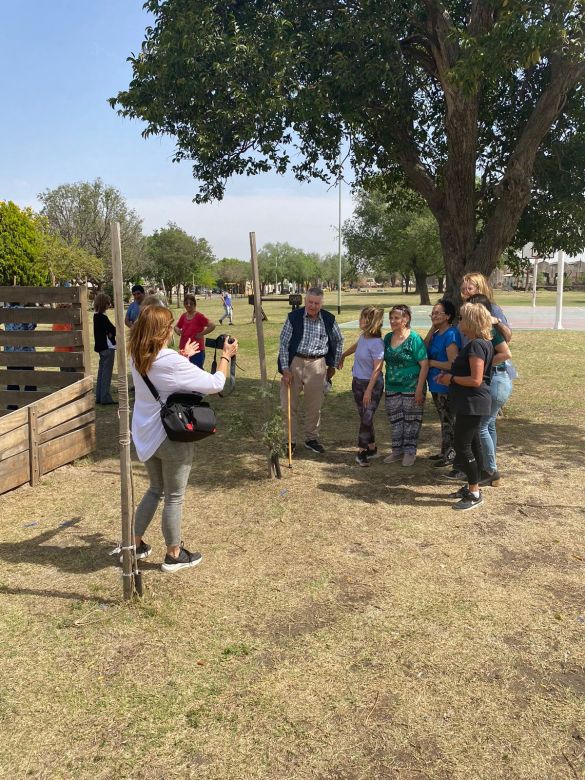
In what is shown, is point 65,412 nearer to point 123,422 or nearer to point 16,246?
point 123,422

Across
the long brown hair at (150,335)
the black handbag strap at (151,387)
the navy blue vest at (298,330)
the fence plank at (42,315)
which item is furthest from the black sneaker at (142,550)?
the fence plank at (42,315)

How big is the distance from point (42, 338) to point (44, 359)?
0.28 meters

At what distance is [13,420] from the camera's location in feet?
18.3

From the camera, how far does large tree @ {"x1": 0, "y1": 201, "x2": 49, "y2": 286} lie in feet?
107

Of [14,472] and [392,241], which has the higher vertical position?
[392,241]

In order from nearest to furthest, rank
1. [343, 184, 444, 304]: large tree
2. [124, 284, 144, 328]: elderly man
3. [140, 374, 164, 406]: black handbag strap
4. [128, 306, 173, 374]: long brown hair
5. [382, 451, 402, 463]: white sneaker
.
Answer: [128, 306, 173, 374]: long brown hair < [140, 374, 164, 406]: black handbag strap < [382, 451, 402, 463]: white sneaker < [124, 284, 144, 328]: elderly man < [343, 184, 444, 304]: large tree

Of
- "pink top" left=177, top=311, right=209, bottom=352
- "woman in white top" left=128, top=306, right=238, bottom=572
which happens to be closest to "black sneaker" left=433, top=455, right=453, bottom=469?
"woman in white top" left=128, top=306, right=238, bottom=572

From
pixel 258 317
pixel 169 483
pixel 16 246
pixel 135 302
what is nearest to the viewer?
pixel 169 483

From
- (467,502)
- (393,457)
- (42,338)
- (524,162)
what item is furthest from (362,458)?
(524,162)

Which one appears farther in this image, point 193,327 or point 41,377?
point 193,327

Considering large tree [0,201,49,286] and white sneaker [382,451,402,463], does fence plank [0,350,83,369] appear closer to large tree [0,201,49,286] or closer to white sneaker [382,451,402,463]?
white sneaker [382,451,402,463]

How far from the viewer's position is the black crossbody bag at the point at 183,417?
3648mm

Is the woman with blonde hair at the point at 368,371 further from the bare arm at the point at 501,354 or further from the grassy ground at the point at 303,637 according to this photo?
the bare arm at the point at 501,354

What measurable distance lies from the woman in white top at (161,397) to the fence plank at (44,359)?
12.4ft
